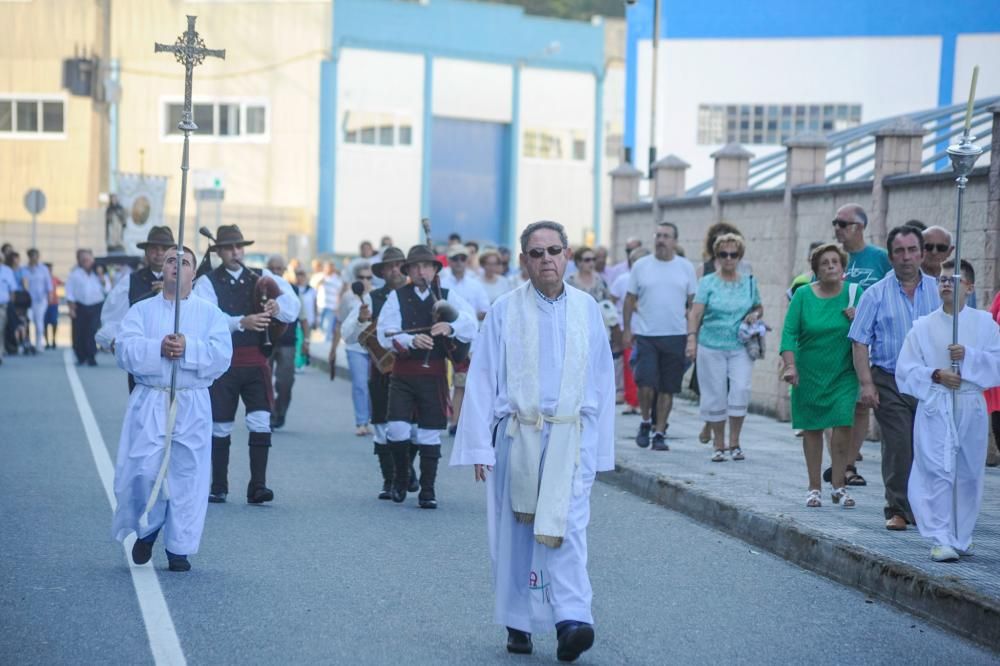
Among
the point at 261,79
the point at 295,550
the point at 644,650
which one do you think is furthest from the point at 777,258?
the point at 261,79

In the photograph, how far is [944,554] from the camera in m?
8.45

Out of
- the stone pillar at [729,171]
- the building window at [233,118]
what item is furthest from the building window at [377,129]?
the stone pillar at [729,171]

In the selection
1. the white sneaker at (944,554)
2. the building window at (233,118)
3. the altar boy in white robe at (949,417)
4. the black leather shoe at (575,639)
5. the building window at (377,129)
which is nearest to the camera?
the black leather shoe at (575,639)

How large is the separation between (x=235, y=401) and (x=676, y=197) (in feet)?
37.5

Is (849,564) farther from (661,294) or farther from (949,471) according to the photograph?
(661,294)

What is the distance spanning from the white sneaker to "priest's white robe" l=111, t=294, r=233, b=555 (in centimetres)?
404

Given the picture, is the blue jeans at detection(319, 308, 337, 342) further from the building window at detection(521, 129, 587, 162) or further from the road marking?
the road marking

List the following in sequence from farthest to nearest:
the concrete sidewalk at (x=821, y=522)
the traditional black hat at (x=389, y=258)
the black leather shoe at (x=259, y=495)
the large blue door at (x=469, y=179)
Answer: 1. the large blue door at (x=469, y=179)
2. the traditional black hat at (x=389, y=258)
3. the black leather shoe at (x=259, y=495)
4. the concrete sidewalk at (x=821, y=522)

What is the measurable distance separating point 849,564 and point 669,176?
14.4 meters

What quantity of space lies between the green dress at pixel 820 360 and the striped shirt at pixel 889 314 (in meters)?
0.66

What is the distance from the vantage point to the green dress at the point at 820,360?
34.4ft

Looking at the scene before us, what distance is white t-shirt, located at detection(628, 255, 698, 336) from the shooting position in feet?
46.9

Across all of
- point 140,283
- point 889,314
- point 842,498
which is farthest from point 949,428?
point 140,283

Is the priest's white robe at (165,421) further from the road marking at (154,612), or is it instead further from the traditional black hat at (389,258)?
the traditional black hat at (389,258)
